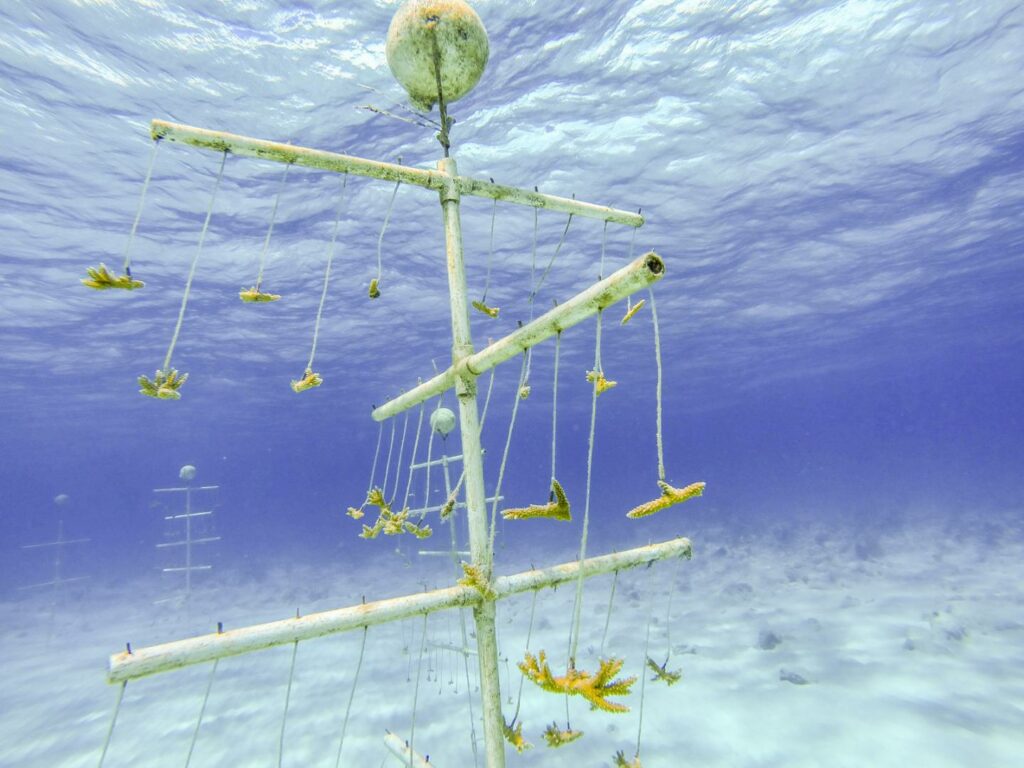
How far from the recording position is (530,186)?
16.9 m

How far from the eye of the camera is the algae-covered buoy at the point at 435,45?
14.1 ft

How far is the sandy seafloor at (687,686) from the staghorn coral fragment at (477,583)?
2.54 feet

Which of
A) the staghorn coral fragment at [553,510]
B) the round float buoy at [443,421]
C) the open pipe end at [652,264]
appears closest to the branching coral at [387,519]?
the staghorn coral fragment at [553,510]

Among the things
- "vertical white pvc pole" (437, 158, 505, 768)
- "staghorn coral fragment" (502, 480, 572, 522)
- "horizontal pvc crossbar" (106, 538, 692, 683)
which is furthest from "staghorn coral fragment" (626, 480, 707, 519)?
"vertical white pvc pole" (437, 158, 505, 768)

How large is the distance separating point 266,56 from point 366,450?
92.9 meters

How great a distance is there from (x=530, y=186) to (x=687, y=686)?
14506mm

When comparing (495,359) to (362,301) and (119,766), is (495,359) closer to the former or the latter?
(119,766)

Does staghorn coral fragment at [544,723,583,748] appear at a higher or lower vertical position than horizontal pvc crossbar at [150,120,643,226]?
lower

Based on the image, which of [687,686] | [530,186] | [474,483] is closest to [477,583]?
[474,483]

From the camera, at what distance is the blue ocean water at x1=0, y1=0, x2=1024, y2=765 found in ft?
38.0

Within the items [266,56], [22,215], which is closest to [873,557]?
[266,56]

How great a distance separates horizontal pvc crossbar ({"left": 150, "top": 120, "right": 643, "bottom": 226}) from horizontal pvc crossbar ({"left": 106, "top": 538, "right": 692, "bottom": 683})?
3035 millimetres

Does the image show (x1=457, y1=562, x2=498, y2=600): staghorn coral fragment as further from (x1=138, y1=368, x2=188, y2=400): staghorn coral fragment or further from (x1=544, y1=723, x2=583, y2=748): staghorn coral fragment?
(x1=138, y1=368, x2=188, y2=400): staghorn coral fragment

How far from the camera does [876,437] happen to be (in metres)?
160
